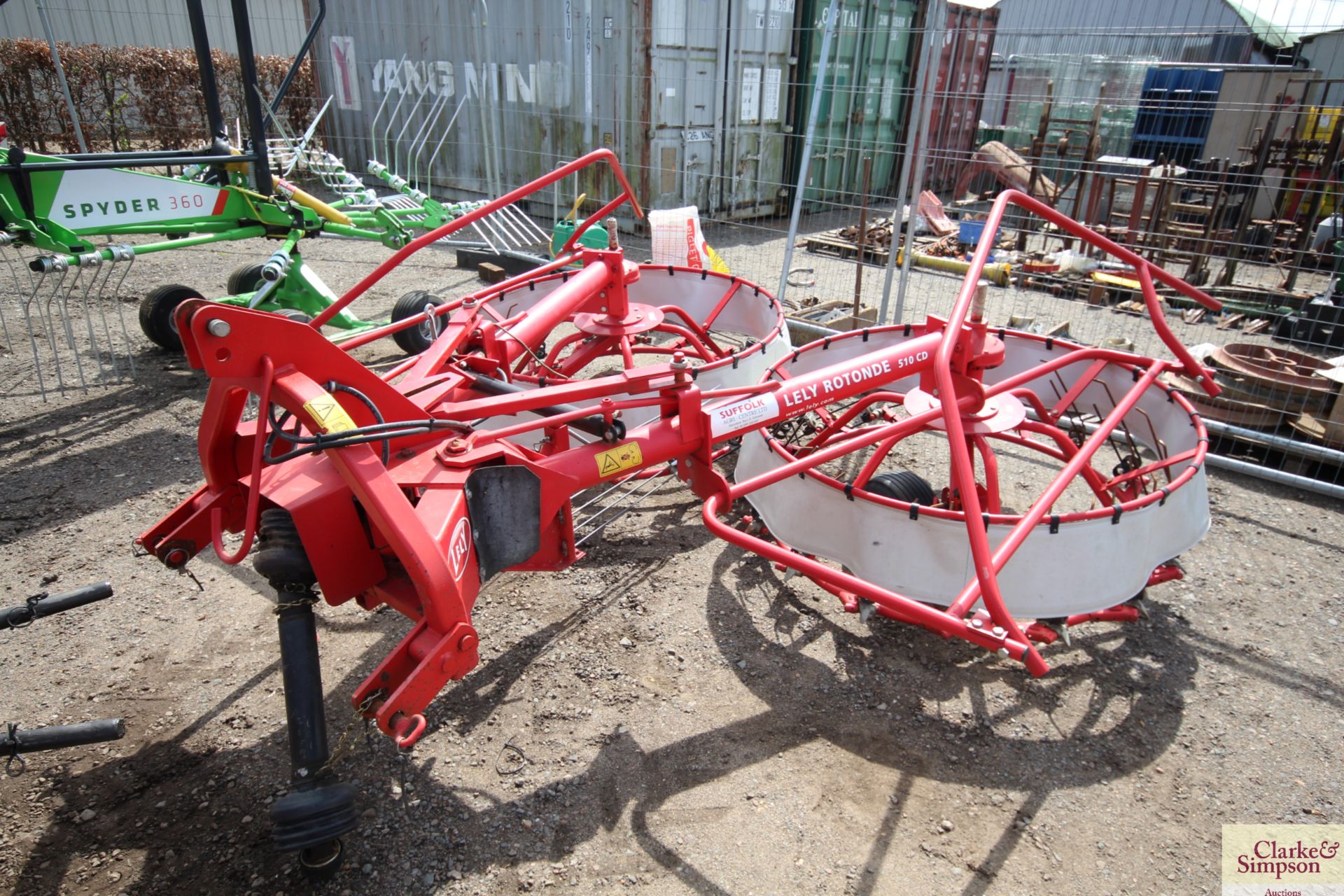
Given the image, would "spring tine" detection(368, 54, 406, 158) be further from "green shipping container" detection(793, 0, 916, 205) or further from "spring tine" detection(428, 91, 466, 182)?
"green shipping container" detection(793, 0, 916, 205)

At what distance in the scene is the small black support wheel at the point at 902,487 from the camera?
353 centimetres

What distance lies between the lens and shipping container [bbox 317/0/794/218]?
9.06 metres

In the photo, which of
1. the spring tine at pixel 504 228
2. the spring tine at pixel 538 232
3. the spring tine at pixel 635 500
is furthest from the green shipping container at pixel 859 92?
the spring tine at pixel 635 500

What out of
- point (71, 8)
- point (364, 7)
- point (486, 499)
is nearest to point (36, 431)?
point (486, 499)

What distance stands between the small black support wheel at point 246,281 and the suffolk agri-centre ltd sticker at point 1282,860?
6.76 metres

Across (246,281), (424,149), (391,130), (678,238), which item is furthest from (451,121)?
(678,238)

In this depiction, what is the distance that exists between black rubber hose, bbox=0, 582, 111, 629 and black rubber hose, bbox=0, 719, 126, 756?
1.13 ft

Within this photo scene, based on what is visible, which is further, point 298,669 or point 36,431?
point 36,431

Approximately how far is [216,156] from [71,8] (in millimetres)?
12898

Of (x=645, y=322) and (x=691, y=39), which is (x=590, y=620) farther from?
(x=691, y=39)

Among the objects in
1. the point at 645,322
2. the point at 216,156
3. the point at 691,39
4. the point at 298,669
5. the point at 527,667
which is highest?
the point at 691,39

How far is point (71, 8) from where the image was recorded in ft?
45.8

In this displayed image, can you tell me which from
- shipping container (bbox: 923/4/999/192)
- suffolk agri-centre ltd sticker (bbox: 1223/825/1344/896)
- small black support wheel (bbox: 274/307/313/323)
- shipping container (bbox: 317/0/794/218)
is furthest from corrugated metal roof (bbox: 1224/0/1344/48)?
small black support wheel (bbox: 274/307/313/323)

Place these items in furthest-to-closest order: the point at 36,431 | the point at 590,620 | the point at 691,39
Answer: the point at 691,39 → the point at 36,431 → the point at 590,620
